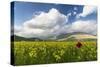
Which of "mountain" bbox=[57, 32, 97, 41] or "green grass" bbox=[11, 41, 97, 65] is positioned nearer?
"green grass" bbox=[11, 41, 97, 65]

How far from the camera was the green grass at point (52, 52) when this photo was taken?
2238mm

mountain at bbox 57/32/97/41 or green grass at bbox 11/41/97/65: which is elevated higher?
mountain at bbox 57/32/97/41

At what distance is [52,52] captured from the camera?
2377 millimetres

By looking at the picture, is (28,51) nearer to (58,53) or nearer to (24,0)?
(58,53)

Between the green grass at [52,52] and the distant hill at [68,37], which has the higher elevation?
the distant hill at [68,37]

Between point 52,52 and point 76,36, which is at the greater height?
point 76,36

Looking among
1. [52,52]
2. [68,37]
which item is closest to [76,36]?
[68,37]

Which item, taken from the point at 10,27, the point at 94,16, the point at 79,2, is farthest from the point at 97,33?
the point at 10,27

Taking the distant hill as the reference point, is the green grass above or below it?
below

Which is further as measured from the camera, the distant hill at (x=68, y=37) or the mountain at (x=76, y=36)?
the mountain at (x=76, y=36)

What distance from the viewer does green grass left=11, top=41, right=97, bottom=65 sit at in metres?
2.24

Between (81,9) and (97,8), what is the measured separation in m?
0.22

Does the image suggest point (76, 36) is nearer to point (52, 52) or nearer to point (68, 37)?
point (68, 37)
